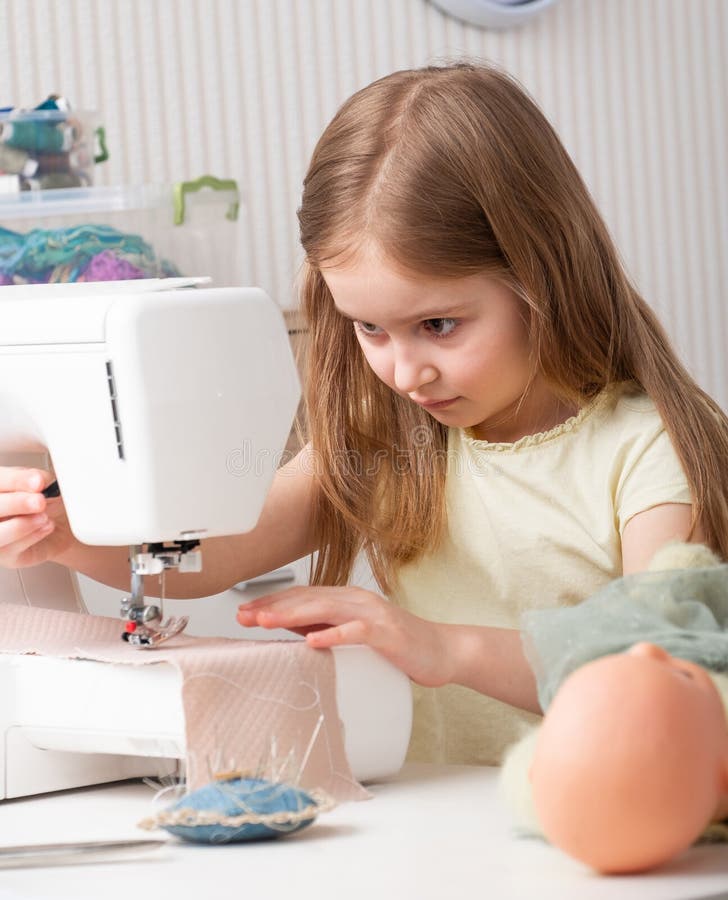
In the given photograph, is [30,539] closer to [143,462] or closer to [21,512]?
[21,512]

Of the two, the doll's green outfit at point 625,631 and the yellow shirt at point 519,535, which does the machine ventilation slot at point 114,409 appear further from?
the yellow shirt at point 519,535

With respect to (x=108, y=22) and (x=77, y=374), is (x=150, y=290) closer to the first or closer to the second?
(x=77, y=374)

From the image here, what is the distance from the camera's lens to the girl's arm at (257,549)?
123cm

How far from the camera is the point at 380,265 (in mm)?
1089

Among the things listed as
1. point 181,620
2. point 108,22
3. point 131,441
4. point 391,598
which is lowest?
point 391,598

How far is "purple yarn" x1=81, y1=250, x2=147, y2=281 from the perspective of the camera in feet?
5.79

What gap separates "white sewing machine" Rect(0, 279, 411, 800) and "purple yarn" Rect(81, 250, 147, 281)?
0.78 metres

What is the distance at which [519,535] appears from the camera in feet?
4.20

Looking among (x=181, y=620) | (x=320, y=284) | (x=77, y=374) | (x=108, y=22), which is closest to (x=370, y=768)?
(x=181, y=620)

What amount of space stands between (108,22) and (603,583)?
1.52 metres

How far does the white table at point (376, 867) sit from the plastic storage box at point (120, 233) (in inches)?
39.9

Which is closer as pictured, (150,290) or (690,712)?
(690,712)

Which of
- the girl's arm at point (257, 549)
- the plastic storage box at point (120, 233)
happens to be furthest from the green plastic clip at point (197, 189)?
the girl's arm at point (257, 549)

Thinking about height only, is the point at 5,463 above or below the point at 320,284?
below
